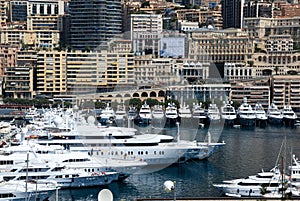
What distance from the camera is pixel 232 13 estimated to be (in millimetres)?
41719

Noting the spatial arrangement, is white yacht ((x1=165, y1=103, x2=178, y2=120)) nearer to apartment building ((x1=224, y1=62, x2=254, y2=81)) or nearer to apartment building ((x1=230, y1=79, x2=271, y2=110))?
apartment building ((x1=230, y1=79, x2=271, y2=110))

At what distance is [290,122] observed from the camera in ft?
91.8

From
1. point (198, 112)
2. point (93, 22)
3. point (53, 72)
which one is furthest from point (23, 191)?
point (93, 22)

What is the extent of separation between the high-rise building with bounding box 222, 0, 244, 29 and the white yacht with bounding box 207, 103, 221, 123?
13804mm

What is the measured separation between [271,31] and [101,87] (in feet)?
37.2

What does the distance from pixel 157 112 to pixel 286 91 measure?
197 inches

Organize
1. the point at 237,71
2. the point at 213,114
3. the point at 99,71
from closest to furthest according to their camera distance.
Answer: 1. the point at 213,114
2. the point at 99,71
3. the point at 237,71

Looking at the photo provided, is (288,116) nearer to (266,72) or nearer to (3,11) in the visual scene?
(266,72)

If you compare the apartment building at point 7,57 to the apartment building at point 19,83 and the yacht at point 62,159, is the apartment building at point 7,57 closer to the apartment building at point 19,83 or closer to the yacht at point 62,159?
the apartment building at point 19,83

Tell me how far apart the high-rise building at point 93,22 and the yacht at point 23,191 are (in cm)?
2158

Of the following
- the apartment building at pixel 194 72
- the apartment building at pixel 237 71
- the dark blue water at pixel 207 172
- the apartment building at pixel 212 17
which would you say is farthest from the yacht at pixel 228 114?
the apartment building at pixel 212 17

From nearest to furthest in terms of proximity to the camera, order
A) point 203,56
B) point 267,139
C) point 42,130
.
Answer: point 42,130, point 267,139, point 203,56

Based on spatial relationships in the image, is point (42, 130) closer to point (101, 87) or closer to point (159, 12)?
point (101, 87)

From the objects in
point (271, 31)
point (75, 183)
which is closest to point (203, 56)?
point (271, 31)
